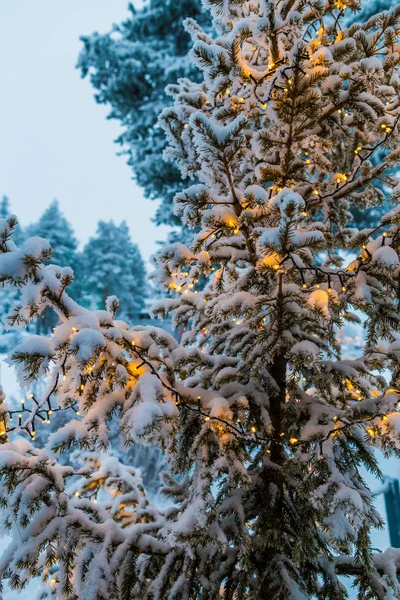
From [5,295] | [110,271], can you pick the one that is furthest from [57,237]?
[5,295]

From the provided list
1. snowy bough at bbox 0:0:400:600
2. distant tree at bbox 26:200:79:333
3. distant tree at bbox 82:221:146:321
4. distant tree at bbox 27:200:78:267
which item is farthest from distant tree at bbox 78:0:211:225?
distant tree at bbox 27:200:78:267

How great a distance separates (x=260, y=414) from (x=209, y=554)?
1.01 meters

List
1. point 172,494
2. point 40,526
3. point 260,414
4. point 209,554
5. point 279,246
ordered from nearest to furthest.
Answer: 1. point 279,246
2. point 40,526
3. point 209,554
4. point 260,414
5. point 172,494

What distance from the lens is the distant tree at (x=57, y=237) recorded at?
23.9 m

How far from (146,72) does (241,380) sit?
10034mm

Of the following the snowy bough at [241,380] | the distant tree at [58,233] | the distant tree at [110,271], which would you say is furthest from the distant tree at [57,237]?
the snowy bough at [241,380]

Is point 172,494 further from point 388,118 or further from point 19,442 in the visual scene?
point 388,118

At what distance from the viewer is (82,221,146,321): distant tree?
955 inches

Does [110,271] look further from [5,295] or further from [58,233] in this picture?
[5,295]

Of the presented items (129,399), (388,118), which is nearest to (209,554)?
(129,399)

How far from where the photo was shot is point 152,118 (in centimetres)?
1012

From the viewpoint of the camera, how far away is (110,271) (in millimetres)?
24328

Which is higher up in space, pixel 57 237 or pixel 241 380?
pixel 57 237

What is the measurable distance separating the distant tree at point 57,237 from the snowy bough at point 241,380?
869 inches
